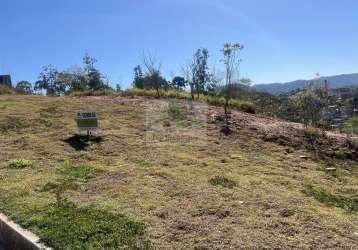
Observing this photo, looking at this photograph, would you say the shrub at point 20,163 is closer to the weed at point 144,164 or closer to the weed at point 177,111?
the weed at point 144,164

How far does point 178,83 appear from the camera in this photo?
53.6 ft

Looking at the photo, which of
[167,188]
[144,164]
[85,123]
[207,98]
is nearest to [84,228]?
[167,188]

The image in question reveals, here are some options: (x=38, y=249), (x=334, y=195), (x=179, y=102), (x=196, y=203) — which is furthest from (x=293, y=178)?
(x=179, y=102)

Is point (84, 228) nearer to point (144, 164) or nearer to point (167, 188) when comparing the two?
point (167, 188)

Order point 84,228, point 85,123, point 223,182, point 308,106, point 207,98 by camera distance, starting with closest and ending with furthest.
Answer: point 84,228
point 223,182
point 85,123
point 308,106
point 207,98

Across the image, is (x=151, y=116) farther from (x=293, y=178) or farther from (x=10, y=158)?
(x=293, y=178)

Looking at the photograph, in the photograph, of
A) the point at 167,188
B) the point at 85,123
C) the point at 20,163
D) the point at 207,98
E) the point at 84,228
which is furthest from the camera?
the point at 207,98

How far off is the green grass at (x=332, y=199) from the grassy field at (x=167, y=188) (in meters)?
0.02

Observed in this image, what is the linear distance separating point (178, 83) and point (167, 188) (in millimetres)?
11560

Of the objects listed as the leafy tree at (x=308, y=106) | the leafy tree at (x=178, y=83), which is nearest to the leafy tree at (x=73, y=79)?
the leafy tree at (x=178, y=83)

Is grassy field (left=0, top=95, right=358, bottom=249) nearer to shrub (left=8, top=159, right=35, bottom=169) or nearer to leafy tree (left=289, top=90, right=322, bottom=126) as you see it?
shrub (left=8, top=159, right=35, bottom=169)

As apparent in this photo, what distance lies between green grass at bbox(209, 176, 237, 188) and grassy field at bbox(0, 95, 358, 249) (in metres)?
0.01

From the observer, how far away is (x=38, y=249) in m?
3.42

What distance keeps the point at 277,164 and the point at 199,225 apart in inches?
131
